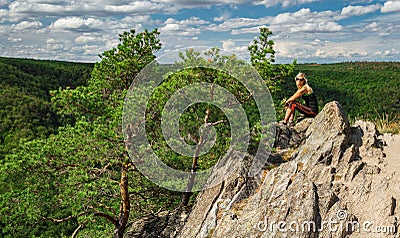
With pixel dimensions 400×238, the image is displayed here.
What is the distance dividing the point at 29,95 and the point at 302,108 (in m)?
121

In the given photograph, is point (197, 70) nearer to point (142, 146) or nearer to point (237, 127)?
point (237, 127)

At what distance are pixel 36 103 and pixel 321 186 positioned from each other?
10802cm

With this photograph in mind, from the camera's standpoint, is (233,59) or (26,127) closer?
(233,59)

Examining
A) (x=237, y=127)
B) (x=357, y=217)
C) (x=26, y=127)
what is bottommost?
(x=26, y=127)

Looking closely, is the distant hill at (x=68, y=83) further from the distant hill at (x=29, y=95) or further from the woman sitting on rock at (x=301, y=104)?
the woman sitting on rock at (x=301, y=104)

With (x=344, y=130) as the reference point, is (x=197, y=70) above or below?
above

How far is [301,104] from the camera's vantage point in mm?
12055

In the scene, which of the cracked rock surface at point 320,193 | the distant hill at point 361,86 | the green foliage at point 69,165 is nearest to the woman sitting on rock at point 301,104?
the cracked rock surface at point 320,193

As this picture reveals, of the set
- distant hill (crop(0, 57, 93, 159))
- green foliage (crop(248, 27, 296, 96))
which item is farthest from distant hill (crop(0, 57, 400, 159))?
green foliage (crop(248, 27, 296, 96))

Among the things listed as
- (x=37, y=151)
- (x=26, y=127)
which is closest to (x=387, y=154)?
(x=37, y=151)

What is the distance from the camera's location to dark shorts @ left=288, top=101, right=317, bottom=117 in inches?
466

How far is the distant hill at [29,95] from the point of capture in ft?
292

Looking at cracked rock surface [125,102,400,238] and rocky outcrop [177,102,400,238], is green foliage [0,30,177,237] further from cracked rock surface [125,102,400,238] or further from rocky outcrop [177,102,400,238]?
rocky outcrop [177,102,400,238]

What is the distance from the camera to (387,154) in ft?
31.1
